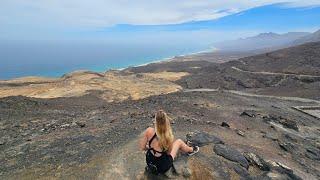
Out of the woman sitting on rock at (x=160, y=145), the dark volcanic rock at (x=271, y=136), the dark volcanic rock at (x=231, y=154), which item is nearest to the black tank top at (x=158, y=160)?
the woman sitting on rock at (x=160, y=145)

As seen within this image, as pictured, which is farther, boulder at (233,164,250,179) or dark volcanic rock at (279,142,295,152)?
dark volcanic rock at (279,142,295,152)

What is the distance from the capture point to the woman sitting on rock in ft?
31.5

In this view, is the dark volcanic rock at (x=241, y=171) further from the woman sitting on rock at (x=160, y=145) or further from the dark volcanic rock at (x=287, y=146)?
the dark volcanic rock at (x=287, y=146)

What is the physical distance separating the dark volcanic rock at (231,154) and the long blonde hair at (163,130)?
11.5 feet

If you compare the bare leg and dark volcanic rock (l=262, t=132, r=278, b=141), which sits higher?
the bare leg

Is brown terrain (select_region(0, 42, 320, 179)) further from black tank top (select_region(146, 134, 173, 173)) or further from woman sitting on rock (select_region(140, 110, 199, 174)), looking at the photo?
woman sitting on rock (select_region(140, 110, 199, 174))

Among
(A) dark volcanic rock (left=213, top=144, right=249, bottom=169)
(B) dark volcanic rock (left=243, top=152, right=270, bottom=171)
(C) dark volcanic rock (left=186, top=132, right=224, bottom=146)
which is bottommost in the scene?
(B) dark volcanic rock (left=243, top=152, right=270, bottom=171)

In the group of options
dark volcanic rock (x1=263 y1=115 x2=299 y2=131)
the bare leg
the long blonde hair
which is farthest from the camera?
dark volcanic rock (x1=263 y1=115 x2=299 y2=131)

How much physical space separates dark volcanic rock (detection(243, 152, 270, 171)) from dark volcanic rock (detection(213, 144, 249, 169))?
1.48ft

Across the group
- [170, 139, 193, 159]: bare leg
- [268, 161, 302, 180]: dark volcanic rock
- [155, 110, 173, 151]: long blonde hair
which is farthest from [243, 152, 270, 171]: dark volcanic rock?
[155, 110, 173, 151]: long blonde hair

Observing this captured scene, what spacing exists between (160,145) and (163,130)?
0.43 m

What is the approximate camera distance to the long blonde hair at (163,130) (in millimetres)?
9523

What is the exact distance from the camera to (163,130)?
9.70m

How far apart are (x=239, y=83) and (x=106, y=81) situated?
18.0 meters
